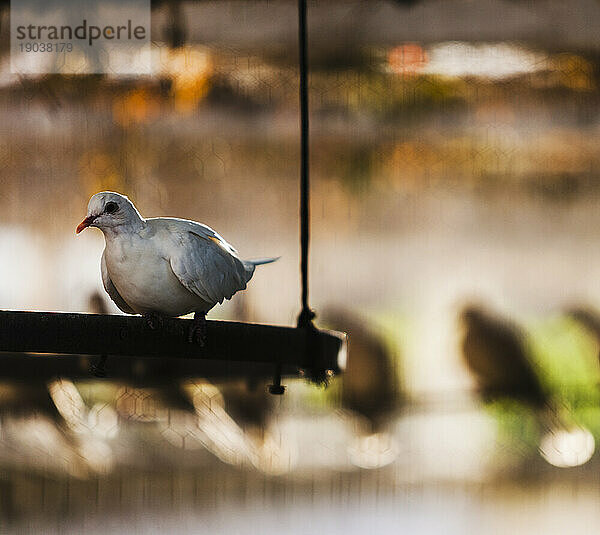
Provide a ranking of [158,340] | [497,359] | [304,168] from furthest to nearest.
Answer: [497,359] → [304,168] → [158,340]

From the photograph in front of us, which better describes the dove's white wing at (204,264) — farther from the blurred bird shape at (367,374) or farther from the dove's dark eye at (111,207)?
the blurred bird shape at (367,374)

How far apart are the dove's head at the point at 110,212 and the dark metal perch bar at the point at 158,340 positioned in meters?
0.13

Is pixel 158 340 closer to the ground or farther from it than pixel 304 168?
closer to the ground

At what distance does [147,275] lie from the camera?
20.3 inches

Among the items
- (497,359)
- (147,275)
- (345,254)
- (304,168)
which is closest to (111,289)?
(147,275)

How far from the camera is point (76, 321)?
36 centimetres

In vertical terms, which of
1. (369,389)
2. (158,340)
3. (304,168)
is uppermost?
(304,168)

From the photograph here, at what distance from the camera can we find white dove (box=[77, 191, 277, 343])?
1.67ft

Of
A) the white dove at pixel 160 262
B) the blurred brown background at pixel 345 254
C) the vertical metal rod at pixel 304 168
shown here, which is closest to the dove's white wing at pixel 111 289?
the white dove at pixel 160 262

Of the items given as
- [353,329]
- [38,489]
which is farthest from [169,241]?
[38,489]

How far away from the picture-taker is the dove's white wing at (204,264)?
1.66ft

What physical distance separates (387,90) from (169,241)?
771 millimetres

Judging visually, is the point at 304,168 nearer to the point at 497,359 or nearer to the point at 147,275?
the point at 147,275

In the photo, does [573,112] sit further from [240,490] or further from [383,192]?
[240,490]
